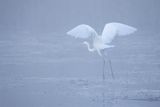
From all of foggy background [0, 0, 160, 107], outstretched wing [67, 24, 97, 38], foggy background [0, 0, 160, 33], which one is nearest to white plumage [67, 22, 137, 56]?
outstretched wing [67, 24, 97, 38]

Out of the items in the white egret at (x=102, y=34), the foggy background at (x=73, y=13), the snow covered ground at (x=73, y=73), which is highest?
the foggy background at (x=73, y=13)

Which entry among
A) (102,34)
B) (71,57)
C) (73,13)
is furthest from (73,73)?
(73,13)

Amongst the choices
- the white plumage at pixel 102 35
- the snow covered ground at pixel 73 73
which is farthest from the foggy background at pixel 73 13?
the white plumage at pixel 102 35

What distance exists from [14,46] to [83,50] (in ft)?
2.72

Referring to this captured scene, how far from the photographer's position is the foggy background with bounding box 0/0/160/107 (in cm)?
411

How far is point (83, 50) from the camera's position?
16.7 ft

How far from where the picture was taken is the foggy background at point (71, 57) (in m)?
4.11

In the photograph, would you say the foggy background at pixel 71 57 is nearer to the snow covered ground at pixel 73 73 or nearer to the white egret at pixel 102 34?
the snow covered ground at pixel 73 73

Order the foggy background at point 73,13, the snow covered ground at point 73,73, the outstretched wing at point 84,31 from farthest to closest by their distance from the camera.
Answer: the foggy background at point 73,13 < the outstretched wing at point 84,31 < the snow covered ground at point 73,73

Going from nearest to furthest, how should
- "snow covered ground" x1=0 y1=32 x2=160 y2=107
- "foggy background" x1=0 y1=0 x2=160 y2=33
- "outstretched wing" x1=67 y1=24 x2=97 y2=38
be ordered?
"snow covered ground" x1=0 y1=32 x2=160 y2=107 < "outstretched wing" x1=67 y1=24 x2=97 y2=38 < "foggy background" x1=0 y1=0 x2=160 y2=33

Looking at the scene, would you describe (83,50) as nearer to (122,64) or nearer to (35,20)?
(122,64)

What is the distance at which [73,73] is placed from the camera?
15.0ft

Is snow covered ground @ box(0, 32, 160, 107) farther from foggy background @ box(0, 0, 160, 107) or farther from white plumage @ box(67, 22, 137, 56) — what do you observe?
white plumage @ box(67, 22, 137, 56)

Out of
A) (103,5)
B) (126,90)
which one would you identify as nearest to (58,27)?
(103,5)
